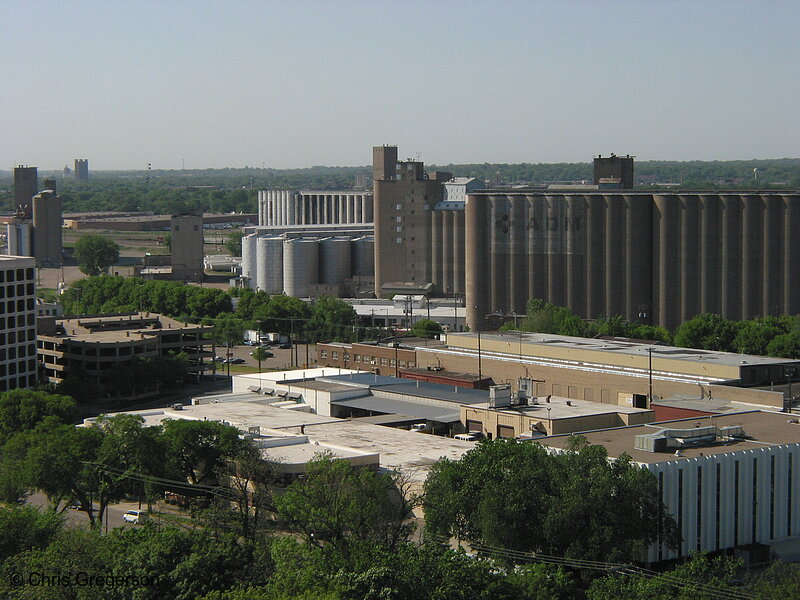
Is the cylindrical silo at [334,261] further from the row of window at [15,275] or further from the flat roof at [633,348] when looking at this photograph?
the row of window at [15,275]

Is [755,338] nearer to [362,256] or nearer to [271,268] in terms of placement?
[362,256]

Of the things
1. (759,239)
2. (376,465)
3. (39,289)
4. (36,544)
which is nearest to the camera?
(36,544)

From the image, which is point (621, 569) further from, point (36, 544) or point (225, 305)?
point (225, 305)

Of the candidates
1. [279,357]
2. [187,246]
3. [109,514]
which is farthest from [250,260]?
[109,514]

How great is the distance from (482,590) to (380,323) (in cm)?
9691

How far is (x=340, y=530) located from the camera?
148 feet

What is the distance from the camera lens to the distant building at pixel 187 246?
182 meters

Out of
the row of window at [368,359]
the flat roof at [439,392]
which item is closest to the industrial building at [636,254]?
the row of window at [368,359]

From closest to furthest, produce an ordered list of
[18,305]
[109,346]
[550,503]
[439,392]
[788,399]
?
[550,503] < [788,399] < [439,392] < [18,305] < [109,346]

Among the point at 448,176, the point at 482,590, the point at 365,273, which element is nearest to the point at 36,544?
the point at 482,590

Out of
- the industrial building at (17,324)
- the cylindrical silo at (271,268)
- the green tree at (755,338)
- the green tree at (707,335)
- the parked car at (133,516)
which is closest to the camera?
the parked car at (133,516)

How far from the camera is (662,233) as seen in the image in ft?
395

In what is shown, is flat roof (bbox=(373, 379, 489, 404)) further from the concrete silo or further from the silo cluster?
the concrete silo

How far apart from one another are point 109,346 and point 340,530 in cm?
5166
